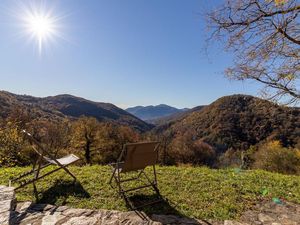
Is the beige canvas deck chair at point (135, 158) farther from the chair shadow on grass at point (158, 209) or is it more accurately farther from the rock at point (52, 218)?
the rock at point (52, 218)

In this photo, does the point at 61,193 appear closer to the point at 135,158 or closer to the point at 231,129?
the point at 135,158

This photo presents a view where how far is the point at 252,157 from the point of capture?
35469 mm

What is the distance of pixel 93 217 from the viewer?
326 centimetres

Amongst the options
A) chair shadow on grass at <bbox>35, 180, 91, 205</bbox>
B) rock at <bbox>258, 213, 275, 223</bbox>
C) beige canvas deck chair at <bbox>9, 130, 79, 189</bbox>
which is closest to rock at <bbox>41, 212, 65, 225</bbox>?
chair shadow on grass at <bbox>35, 180, 91, 205</bbox>

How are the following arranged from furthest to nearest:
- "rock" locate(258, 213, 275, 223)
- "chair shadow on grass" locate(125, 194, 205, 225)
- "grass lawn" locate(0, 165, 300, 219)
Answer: "grass lawn" locate(0, 165, 300, 219), "rock" locate(258, 213, 275, 223), "chair shadow on grass" locate(125, 194, 205, 225)

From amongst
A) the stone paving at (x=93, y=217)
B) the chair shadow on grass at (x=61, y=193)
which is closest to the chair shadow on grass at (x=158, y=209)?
the stone paving at (x=93, y=217)

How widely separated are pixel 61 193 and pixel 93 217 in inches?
56.2

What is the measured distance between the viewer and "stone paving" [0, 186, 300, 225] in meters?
3.13

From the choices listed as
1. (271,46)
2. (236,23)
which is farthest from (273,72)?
(236,23)

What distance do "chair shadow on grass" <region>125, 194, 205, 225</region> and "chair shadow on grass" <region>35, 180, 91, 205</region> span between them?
2.90 feet

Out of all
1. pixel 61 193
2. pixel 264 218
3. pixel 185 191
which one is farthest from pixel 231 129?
pixel 61 193

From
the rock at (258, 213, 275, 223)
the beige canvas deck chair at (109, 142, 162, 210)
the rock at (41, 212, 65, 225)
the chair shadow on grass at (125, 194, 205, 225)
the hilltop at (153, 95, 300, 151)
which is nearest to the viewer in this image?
the rock at (41, 212, 65, 225)

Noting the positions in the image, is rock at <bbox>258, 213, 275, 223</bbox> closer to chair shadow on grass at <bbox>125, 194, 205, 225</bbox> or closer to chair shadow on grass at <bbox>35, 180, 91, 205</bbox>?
chair shadow on grass at <bbox>125, 194, 205, 225</bbox>

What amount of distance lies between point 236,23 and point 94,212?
12.1 ft
